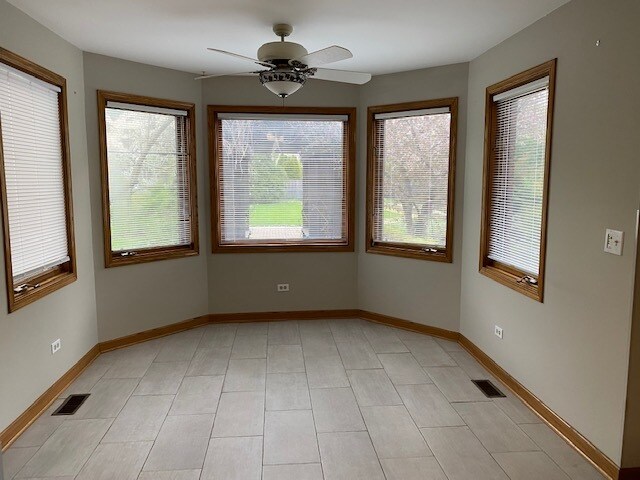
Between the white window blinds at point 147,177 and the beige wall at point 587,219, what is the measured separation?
3.02 metres

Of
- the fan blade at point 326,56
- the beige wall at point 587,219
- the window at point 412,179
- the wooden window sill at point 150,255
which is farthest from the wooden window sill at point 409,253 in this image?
the fan blade at point 326,56

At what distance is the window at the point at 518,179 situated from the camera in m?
2.96

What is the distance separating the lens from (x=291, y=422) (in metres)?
2.88

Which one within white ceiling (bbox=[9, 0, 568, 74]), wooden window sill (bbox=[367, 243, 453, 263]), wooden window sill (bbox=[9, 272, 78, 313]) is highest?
white ceiling (bbox=[9, 0, 568, 74])

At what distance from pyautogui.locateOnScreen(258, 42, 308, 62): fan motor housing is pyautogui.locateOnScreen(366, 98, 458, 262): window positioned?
1848 mm

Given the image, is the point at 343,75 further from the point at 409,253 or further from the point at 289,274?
the point at 289,274

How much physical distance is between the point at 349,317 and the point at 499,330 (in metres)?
1.84

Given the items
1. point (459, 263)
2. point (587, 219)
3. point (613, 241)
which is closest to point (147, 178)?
point (459, 263)

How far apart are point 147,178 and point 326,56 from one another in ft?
7.61

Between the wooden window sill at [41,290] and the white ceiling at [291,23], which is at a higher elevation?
the white ceiling at [291,23]

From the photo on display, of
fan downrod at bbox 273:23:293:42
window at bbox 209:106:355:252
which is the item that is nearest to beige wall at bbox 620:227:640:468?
fan downrod at bbox 273:23:293:42

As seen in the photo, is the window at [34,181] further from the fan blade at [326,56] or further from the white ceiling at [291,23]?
the fan blade at [326,56]

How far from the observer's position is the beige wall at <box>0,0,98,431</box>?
2.70 meters

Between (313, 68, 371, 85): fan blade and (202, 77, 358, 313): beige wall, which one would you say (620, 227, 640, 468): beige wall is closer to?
(313, 68, 371, 85): fan blade
